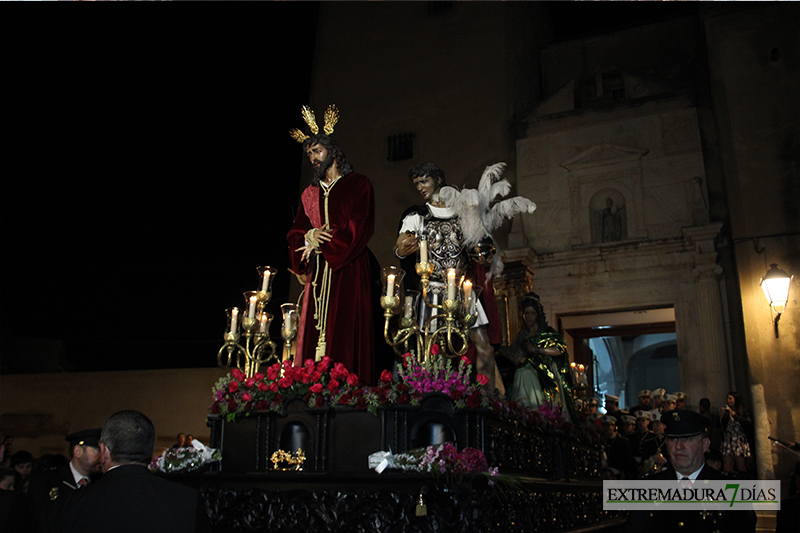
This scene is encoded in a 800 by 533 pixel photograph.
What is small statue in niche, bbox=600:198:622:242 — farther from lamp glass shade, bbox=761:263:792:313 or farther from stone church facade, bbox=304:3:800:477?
lamp glass shade, bbox=761:263:792:313

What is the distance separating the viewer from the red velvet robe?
5.30 m

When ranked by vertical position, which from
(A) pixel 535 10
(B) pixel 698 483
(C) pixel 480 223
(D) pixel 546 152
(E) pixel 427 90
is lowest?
(B) pixel 698 483

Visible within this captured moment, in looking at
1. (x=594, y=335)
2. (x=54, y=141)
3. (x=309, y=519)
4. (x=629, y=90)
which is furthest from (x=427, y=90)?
(x=309, y=519)

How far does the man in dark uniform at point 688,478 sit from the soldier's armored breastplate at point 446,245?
2853mm

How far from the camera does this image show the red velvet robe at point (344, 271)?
530cm

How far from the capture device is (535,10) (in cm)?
1591

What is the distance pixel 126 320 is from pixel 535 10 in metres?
11.3

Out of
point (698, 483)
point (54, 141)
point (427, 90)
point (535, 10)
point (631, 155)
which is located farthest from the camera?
Answer: point (535, 10)

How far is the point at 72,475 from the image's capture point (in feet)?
12.6

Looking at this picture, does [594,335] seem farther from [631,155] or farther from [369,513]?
[369,513]

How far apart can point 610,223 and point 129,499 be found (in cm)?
Answer: 1100

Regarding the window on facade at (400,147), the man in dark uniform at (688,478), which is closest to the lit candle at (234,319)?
the man in dark uniform at (688,478)

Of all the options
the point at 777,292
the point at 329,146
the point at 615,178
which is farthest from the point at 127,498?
the point at 615,178

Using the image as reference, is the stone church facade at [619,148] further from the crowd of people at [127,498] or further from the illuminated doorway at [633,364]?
the crowd of people at [127,498]
